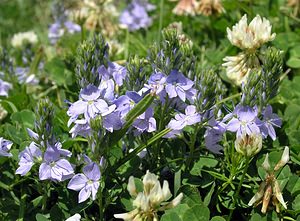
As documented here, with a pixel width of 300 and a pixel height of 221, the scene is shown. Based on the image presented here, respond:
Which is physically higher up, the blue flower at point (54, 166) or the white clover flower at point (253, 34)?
the white clover flower at point (253, 34)

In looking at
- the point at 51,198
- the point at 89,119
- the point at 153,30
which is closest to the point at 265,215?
the point at 89,119

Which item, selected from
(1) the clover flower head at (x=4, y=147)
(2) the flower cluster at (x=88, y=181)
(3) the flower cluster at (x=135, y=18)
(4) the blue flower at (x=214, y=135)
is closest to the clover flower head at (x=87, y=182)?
(2) the flower cluster at (x=88, y=181)

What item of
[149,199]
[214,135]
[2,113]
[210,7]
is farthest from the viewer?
[210,7]

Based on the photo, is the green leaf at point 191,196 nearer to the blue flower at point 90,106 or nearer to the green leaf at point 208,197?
the green leaf at point 208,197

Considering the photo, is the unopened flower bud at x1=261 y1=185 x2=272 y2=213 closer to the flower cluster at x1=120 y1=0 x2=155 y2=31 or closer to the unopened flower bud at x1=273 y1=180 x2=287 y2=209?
the unopened flower bud at x1=273 y1=180 x2=287 y2=209

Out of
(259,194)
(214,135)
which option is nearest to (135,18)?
(214,135)

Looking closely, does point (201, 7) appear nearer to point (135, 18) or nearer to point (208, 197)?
point (135, 18)

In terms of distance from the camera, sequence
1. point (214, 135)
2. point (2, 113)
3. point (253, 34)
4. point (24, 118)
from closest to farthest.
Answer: point (214, 135) < point (253, 34) < point (24, 118) < point (2, 113)
